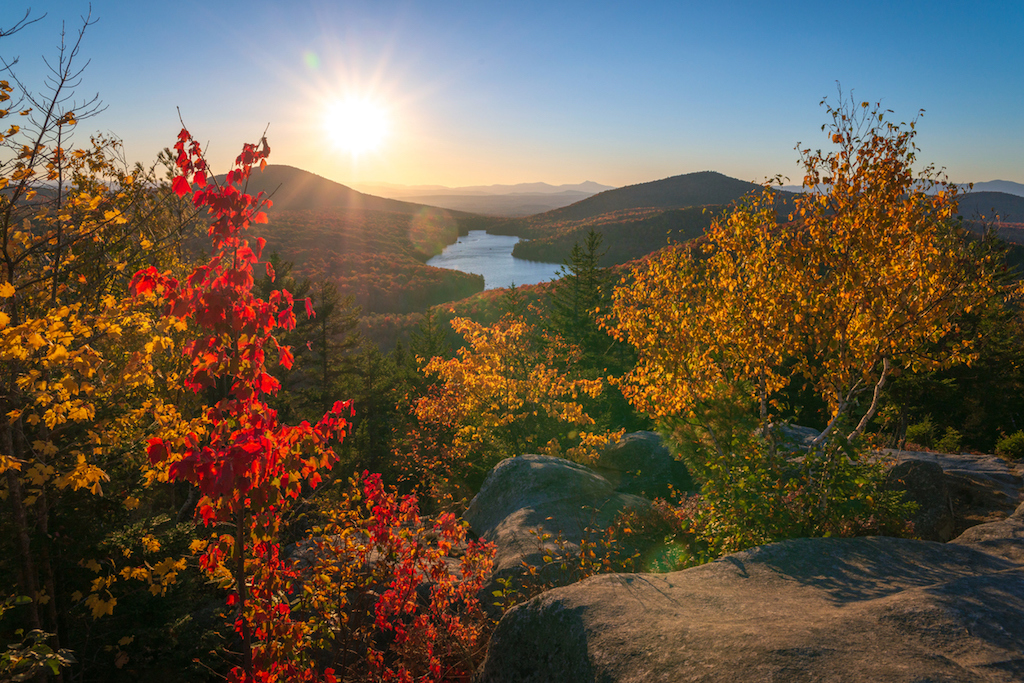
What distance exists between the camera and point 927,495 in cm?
916

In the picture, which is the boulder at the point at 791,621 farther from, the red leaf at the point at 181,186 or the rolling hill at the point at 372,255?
the rolling hill at the point at 372,255

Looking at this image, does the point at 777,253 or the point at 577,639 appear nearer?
the point at 577,639

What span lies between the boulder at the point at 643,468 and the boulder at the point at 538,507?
6.97 ft

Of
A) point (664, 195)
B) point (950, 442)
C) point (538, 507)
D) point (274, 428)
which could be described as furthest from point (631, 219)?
point (274, 428)

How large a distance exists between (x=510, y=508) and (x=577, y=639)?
6.46 m

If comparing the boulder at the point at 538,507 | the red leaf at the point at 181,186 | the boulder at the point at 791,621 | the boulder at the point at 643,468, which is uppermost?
the red leaf at the point at 181,186

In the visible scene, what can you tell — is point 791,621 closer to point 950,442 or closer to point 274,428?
point 274,428

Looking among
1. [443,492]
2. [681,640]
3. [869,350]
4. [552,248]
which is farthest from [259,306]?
[552,248]

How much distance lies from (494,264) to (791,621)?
81313 millimetres

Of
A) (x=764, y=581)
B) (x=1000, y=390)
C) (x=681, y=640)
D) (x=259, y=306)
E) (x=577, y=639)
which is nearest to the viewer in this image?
(x=259, y=306)

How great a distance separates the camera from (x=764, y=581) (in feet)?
16.2

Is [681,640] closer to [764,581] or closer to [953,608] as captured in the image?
[764,581]

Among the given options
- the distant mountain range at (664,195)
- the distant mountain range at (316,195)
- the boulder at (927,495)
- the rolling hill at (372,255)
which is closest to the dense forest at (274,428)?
the boulder at (927,495)

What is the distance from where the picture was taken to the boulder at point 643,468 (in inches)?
508
